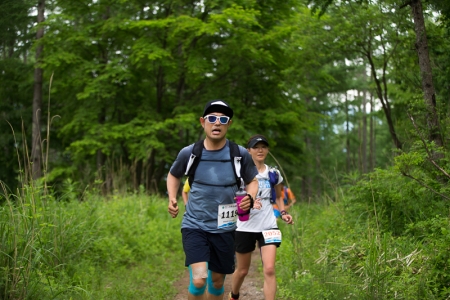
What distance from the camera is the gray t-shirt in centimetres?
447

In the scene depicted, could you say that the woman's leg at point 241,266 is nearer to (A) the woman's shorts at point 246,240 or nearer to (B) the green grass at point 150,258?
(A) the woman's shorts at point 246,240

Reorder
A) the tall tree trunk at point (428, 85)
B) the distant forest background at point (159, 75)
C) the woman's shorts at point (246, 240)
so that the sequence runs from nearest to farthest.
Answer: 1. the woman's shorts at point (246, 240)
2. the tall tree trunk at point (428, 85)
3. the distant forest background at point (159, 75)

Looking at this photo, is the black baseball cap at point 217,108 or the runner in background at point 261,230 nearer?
the black baseball cap at point 217,108

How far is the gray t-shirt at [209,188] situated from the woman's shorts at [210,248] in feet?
0.18

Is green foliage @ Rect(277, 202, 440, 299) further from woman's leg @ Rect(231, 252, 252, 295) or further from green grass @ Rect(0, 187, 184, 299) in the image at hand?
green grass @ Rect(0, 187, 184, 299)

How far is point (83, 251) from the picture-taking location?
6715 millimetres

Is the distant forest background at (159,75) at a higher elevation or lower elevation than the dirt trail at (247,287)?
higher

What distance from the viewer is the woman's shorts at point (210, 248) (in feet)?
14.4

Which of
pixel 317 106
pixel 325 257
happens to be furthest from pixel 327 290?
pixel 317 106

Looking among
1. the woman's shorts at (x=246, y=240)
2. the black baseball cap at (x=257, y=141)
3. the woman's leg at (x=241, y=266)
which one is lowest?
the woman's leg at (x=241, y=266)

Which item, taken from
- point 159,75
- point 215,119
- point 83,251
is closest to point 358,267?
point 215,119

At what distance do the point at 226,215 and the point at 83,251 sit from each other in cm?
297

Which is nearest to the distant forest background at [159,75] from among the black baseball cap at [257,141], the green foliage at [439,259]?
the black baseball cap at [257,141]

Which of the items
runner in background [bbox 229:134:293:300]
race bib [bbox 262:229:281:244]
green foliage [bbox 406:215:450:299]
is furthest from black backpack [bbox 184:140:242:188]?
green foliage [bbox 406:215:450:299]
